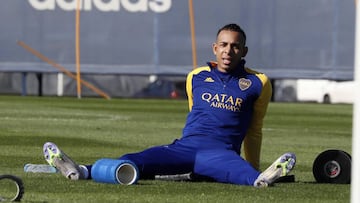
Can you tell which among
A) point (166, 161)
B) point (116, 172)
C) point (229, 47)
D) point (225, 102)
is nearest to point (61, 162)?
point (116, 172)

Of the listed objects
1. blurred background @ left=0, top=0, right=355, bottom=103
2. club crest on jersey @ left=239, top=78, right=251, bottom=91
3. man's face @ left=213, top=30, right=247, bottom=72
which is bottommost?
club crest on jersey @ left=239, top=78, right=251, bottom=91

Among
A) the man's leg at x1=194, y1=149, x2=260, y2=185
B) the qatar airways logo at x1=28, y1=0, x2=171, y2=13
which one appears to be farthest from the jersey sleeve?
the qatar airways logo at x1=28, y1=0, x2=171, y2=13

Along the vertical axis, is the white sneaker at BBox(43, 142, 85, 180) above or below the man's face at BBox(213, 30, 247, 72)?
below

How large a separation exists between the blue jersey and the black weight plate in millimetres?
463

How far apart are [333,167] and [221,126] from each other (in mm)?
884

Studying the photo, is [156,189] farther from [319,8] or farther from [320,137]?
[319,8]

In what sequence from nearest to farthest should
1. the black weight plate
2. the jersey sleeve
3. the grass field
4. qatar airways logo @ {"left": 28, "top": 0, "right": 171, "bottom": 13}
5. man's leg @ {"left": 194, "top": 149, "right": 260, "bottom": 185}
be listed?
the grass field < man's leg @ {"left": 194, "top": 149, "right": 260, "bottom": 185} < the black weight plate < the jersey sleeve < qatar airways logo @ {"left": 28, "top": 0, "right": 171, "bottom": 13}

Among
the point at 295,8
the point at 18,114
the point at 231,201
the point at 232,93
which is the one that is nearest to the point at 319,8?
the point at 295,8

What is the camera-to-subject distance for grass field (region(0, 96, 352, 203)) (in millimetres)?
7719

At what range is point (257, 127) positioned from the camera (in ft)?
30.2

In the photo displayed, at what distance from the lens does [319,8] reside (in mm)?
28078

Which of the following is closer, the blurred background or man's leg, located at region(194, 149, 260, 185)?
man's leg, located at region(194, 149, 260, 185)

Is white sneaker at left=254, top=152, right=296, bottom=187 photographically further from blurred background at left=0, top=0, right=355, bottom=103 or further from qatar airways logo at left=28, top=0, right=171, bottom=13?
qatar airways logo at left=28, top=0, right=171, bottom=13

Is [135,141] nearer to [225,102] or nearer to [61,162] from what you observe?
[225,102]
